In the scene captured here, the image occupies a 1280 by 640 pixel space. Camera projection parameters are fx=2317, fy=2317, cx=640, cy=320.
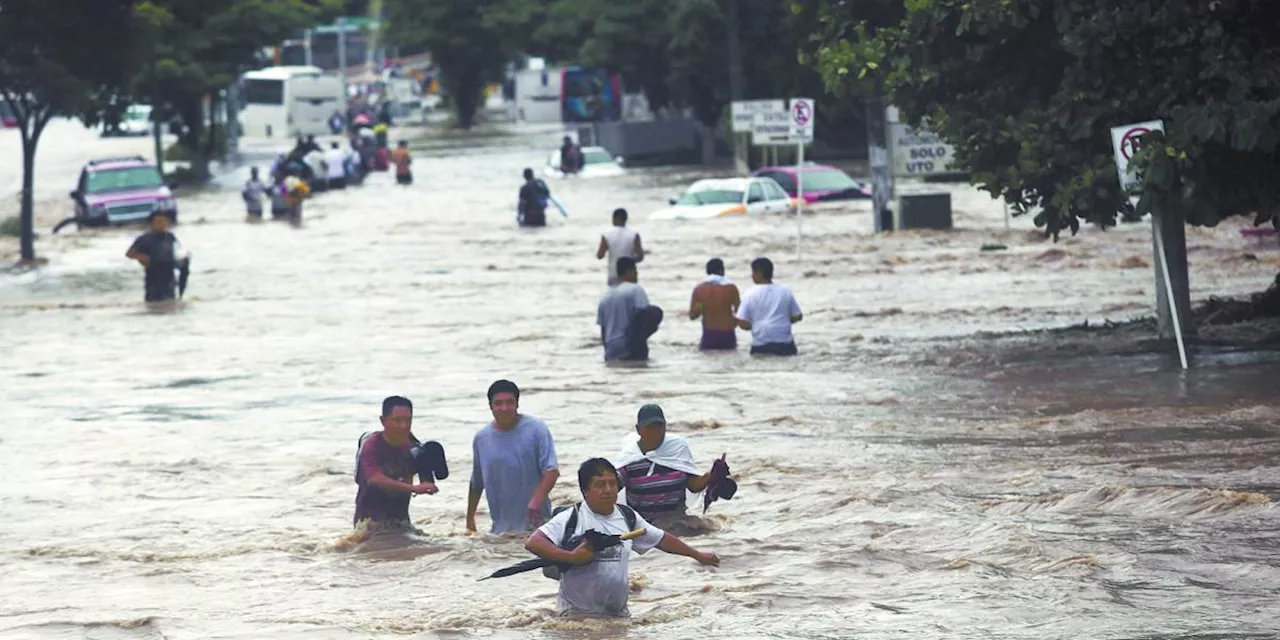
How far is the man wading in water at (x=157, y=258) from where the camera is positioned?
1244 inches

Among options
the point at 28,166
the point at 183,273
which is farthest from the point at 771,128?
the point at 28,166

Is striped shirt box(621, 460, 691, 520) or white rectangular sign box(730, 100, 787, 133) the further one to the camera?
white rectangular sign box(730, 100, 787, 133)

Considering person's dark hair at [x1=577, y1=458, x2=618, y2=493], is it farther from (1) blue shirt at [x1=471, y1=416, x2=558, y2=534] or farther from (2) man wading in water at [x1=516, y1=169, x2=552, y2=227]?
(2) man wading in water at [x1=516, y1=169, x2=552, y2=227]

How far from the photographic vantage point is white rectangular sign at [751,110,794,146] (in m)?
40.2

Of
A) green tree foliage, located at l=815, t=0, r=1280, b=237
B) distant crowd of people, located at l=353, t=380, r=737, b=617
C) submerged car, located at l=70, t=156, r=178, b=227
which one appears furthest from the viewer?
submerged car, located at l=70, t=156, r=178, b=227

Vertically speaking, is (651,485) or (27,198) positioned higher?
(27,198)

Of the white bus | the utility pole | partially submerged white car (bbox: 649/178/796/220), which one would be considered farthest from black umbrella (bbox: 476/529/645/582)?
the white bus

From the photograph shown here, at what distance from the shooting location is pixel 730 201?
45.9 metres

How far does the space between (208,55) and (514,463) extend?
182ft

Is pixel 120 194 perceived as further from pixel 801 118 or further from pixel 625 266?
pixel 625 266

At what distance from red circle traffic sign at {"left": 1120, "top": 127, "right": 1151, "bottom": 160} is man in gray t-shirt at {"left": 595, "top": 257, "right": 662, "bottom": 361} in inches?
218

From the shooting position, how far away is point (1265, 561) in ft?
42.1

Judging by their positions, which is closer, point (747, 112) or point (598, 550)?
point (598, 550)

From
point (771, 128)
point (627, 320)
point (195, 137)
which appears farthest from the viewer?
point (195, 137)
